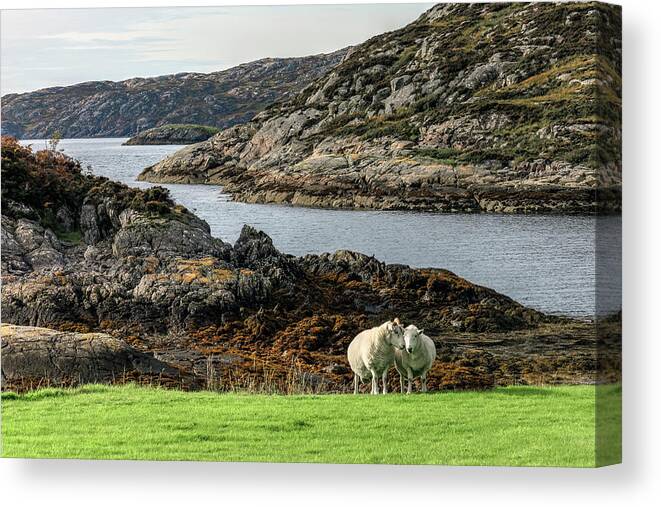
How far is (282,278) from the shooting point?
22188mm

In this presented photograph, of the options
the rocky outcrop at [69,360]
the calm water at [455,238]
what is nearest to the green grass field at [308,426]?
the rocky outcrop at [69,360]

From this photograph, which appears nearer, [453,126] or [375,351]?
[375,351]

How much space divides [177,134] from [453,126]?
4.24m

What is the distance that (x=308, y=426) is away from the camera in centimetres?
2097

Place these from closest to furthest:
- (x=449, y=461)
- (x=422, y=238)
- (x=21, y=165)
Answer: (x=449, y=461) < (x=422, y=238) < (x=21, y=165)

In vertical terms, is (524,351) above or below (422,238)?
below

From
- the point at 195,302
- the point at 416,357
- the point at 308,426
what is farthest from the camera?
the point at 195,302

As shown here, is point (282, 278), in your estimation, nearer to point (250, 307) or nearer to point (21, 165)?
point (250, 307)

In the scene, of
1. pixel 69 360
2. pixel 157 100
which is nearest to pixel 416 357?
pixel 69 360

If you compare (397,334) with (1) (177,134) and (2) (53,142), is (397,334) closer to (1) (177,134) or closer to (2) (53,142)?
(1) (177,134)

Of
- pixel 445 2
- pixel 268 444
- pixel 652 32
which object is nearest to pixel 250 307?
pixel 268 444

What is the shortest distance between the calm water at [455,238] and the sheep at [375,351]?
104cm

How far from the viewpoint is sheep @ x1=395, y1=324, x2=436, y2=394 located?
2105 centimetres

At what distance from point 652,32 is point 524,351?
4625 mm
